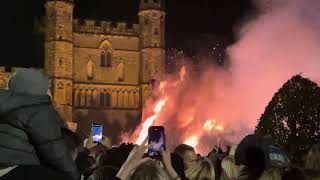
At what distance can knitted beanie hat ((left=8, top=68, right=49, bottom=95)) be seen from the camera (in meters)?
2.66

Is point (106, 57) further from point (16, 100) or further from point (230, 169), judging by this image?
point (16, 100)

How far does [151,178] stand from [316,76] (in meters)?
29.4

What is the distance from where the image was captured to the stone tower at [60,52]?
49062 millimetres

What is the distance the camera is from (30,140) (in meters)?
2.60

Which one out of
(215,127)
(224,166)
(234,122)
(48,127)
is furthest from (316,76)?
(48,127)

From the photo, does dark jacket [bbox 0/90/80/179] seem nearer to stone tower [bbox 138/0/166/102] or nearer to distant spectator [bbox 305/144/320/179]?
distant spectator [bbox 305/144/320/179]

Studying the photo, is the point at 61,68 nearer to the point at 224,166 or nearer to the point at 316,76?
the point at 316,76

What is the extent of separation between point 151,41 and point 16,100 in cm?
4943

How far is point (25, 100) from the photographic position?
8.50 ft

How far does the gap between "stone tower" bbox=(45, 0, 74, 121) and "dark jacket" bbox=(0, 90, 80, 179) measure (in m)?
46.4

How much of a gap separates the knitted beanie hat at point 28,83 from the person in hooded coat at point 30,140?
3cm

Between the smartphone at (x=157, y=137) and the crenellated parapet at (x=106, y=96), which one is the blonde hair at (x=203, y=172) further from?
the crenellated parapet at (x=106, y=96)

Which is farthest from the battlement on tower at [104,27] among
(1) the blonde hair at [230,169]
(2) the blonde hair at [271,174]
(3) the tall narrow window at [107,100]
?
(2) the blonde hair at [271,174]

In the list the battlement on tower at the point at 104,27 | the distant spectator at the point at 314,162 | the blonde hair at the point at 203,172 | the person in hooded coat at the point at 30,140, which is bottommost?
the blonde hair at the point at 203,172
